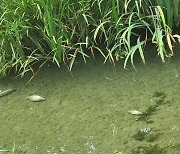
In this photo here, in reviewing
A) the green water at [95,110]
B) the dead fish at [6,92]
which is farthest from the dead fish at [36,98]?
the dead fish at [6,92]

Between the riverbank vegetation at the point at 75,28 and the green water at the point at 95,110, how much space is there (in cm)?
9

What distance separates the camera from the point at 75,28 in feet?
8.75

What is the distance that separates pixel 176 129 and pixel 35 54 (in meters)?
1.09

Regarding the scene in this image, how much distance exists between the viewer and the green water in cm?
187

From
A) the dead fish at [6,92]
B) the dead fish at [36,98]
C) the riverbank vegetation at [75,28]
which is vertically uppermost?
the riverbank vegetation at [75,28]

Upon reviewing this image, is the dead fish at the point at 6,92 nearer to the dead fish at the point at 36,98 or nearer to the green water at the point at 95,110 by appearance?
the green water at the point at 95,110

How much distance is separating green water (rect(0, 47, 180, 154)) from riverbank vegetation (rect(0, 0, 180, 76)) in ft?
0.30

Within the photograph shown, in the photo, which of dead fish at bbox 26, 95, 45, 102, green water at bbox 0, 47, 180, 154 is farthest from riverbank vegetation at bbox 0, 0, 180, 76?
dead fish at bbox 26, 95, 45, 102

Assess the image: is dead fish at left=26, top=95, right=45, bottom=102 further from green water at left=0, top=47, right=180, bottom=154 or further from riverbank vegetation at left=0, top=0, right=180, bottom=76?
riverbank vegetation at left=0, top=0, right=180, bottom=76

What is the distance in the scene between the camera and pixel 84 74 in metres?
2.50

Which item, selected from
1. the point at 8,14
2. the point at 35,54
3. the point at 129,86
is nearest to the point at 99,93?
the point at 129,86

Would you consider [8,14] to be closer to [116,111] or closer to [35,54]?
[35,54]

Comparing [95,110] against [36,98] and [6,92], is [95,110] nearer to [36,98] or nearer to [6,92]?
[36,98]

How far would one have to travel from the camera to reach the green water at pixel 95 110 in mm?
1873
